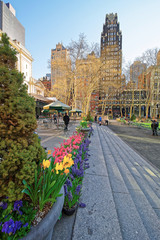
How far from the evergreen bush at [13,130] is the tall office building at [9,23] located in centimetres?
6088

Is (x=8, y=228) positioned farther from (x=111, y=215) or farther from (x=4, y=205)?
(x=111, y=215)

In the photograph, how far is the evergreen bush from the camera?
1.21m

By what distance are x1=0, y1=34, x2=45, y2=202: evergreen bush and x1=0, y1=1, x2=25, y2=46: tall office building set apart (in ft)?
200

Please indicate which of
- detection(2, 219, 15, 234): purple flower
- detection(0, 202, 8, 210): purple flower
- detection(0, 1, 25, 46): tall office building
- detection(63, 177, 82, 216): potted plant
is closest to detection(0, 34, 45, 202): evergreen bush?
detection(0, 202, 8, 210): purple flower

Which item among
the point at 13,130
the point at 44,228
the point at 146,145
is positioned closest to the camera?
the point at 44,228

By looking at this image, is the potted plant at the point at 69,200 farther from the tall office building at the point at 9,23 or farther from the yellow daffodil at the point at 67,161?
the tall office building at the point at 9,23

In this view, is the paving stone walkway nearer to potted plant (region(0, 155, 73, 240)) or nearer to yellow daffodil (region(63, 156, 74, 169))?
potted plant (region(0, 155, 73, 240))

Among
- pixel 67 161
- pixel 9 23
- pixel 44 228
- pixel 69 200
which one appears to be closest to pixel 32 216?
pixel 44 228

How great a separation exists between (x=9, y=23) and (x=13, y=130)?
3179 inches

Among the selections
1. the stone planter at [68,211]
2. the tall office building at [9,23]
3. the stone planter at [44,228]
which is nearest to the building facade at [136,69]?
the stone planter at [68,211]

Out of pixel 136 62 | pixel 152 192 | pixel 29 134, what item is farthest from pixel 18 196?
pixel 136 62

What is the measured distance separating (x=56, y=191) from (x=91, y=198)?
1.18 meters

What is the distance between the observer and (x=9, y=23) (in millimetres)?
57750

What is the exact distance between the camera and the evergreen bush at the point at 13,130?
1.21 meters
